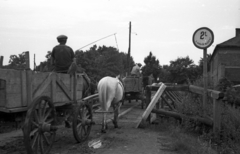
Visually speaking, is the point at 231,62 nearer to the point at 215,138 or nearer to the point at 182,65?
the point at 215,138

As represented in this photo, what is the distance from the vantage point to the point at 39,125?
530 cm

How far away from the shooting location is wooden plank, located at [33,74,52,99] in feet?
17.8

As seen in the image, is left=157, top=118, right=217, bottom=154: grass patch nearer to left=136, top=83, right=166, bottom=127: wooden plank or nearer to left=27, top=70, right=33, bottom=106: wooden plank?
left=136, top=83, right=166, bottom=127: wooden plank

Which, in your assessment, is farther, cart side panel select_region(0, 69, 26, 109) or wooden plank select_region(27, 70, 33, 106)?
wooden plank select_region(27, 70, 33, 106)

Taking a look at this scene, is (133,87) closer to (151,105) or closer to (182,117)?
(151,105)

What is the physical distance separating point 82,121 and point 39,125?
1.91m

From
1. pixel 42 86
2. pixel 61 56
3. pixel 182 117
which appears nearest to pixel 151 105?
pixel 182 117

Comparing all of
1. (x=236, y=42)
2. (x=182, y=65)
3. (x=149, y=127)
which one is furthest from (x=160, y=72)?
(x=149, y=127)

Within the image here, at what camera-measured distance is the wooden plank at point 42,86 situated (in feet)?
17.8

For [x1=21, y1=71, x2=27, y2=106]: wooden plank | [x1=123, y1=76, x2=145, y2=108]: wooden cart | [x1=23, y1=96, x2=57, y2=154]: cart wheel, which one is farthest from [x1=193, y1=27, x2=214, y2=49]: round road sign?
[x1=123, y1=76, x2=145, y2=108]: wooden cart

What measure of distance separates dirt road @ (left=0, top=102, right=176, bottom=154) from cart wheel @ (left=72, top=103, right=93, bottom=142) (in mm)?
206

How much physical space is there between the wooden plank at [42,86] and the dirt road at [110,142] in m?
1.43

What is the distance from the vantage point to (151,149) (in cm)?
666

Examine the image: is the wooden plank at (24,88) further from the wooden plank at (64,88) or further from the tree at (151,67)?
the tree at (151,67)
